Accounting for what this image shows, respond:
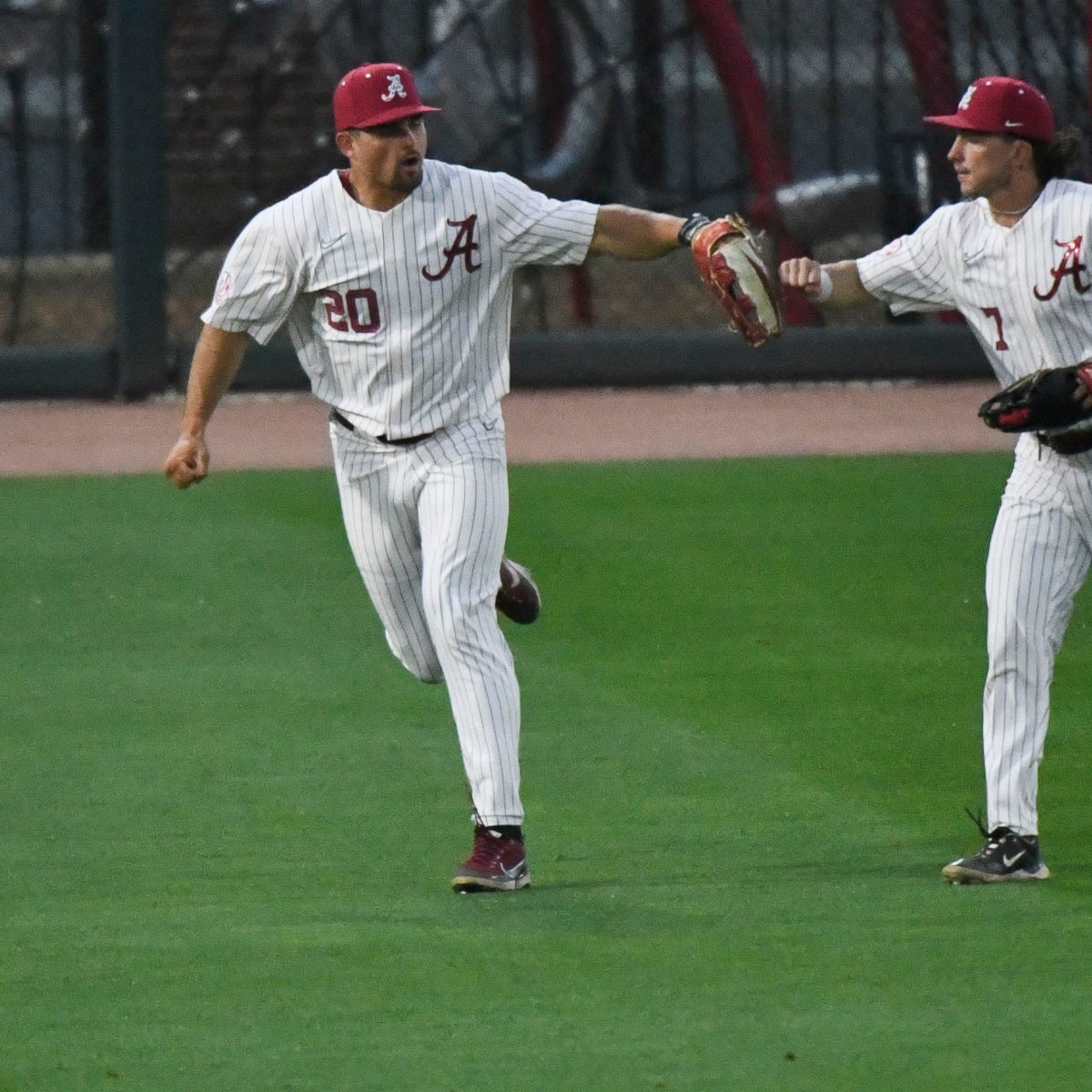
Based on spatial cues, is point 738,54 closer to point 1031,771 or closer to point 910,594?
point 910,594

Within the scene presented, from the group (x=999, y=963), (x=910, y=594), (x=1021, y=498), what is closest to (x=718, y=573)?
(x=910, y=594)

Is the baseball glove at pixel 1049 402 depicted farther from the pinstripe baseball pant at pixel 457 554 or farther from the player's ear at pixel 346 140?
the player's ear at pixel 346 140

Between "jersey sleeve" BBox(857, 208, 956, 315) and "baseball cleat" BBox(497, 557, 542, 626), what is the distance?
120 centimetres

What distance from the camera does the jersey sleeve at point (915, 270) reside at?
17.1 ft

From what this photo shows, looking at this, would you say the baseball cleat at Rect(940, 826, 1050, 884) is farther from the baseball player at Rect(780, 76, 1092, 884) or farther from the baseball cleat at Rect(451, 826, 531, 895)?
the baseball cleat at Rect(451, 826, 531, 895)

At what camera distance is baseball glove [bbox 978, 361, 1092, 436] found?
189 inches

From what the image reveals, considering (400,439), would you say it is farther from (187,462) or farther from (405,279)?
(187,462)

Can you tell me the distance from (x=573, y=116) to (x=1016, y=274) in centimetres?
789

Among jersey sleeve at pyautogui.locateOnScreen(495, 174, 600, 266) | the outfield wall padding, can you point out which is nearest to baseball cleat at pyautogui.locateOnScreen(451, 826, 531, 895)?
jersey sleeve at pyautogui.locateOnScreen(495, 174, 600, 266)

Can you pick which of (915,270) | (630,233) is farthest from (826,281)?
(630,233)

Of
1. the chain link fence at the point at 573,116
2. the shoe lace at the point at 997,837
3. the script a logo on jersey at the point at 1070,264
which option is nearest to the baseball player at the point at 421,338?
the script a logo on jersey at the point at 1070,264

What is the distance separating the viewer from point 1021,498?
5.03 m

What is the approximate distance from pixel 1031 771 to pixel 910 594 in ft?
9.84

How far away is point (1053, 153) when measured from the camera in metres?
5.06
